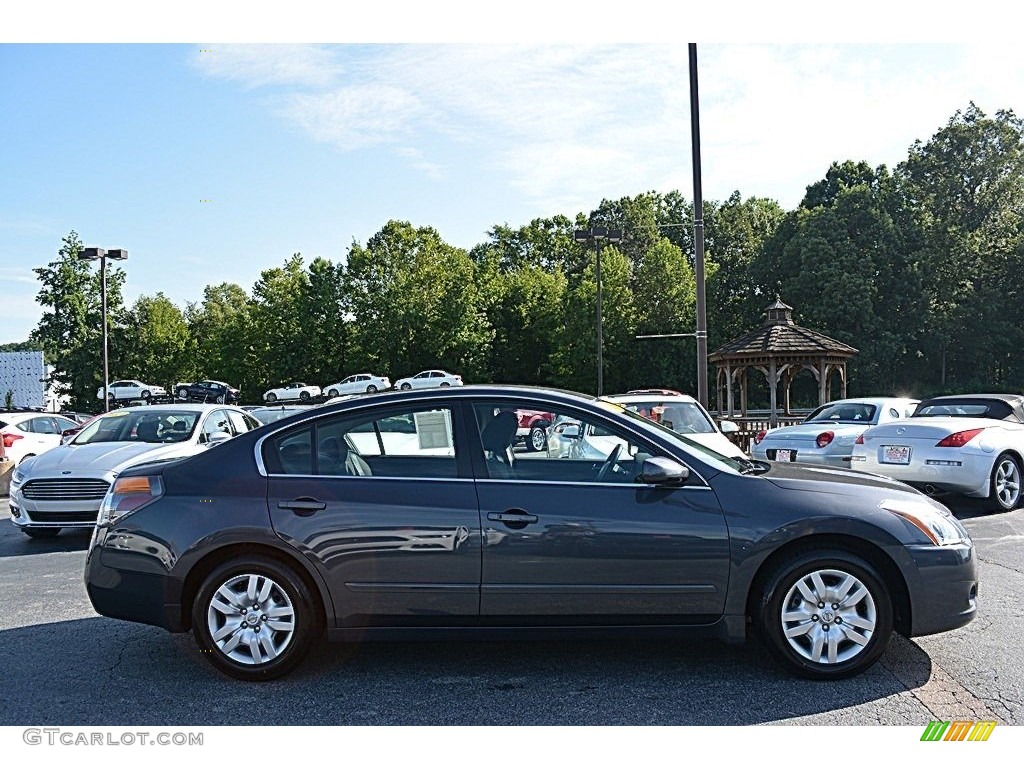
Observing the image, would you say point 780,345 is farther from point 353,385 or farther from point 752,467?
point 353,385

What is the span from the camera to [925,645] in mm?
5559

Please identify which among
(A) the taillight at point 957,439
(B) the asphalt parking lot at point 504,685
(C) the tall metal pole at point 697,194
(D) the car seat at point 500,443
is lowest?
(B) the asphalt parking lot at point 504,685

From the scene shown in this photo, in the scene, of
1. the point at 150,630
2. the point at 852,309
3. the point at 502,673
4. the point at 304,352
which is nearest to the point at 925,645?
the point at 502,673

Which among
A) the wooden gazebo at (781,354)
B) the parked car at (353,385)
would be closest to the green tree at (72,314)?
the parked car at (353,385)

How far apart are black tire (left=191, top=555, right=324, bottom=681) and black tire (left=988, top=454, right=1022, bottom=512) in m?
9.12

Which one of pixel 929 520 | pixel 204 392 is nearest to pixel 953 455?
pixel 929 520

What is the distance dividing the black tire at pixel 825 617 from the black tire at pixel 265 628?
2.45 m

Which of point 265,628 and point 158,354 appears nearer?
point 265,628

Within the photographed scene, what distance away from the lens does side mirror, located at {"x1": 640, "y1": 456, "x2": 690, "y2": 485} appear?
4879 millimetres

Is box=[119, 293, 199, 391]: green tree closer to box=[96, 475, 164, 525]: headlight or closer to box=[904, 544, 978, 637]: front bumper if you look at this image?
box=[96, 475, 164, 525]: headlight

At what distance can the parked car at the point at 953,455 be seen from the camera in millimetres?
10930

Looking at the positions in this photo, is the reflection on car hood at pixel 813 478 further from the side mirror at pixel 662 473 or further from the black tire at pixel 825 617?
the side mirror at pixel 662 473

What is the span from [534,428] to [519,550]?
0.71 m
